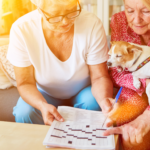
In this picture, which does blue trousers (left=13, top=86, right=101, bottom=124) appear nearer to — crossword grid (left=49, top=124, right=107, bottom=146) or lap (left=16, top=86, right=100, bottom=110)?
lap (left=16, top=86, right=100, bottom=110)

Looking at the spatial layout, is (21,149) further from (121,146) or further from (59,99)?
(59,99)

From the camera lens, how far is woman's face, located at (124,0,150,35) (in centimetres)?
84

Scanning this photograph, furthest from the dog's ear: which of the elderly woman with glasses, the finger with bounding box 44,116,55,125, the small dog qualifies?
the finger with bounding box 44,116,55,125

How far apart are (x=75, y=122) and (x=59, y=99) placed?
15.5 inches

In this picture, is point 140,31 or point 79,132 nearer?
point 79,132

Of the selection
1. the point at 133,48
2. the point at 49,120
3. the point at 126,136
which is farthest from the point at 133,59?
the point at 49,120

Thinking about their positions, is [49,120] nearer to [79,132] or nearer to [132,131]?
[79,132]

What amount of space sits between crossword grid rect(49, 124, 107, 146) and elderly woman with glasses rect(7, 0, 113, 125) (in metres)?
0.22

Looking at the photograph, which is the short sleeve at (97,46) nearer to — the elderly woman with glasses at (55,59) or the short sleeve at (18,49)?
the elderly woman with glasses at (55,59)

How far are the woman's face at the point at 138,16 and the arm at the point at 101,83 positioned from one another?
249 mm

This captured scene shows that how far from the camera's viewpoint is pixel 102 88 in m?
0.97

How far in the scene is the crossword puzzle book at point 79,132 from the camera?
2.13 ft

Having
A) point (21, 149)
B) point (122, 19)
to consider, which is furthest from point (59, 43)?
point (21, 149)

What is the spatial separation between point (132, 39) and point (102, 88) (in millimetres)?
318
